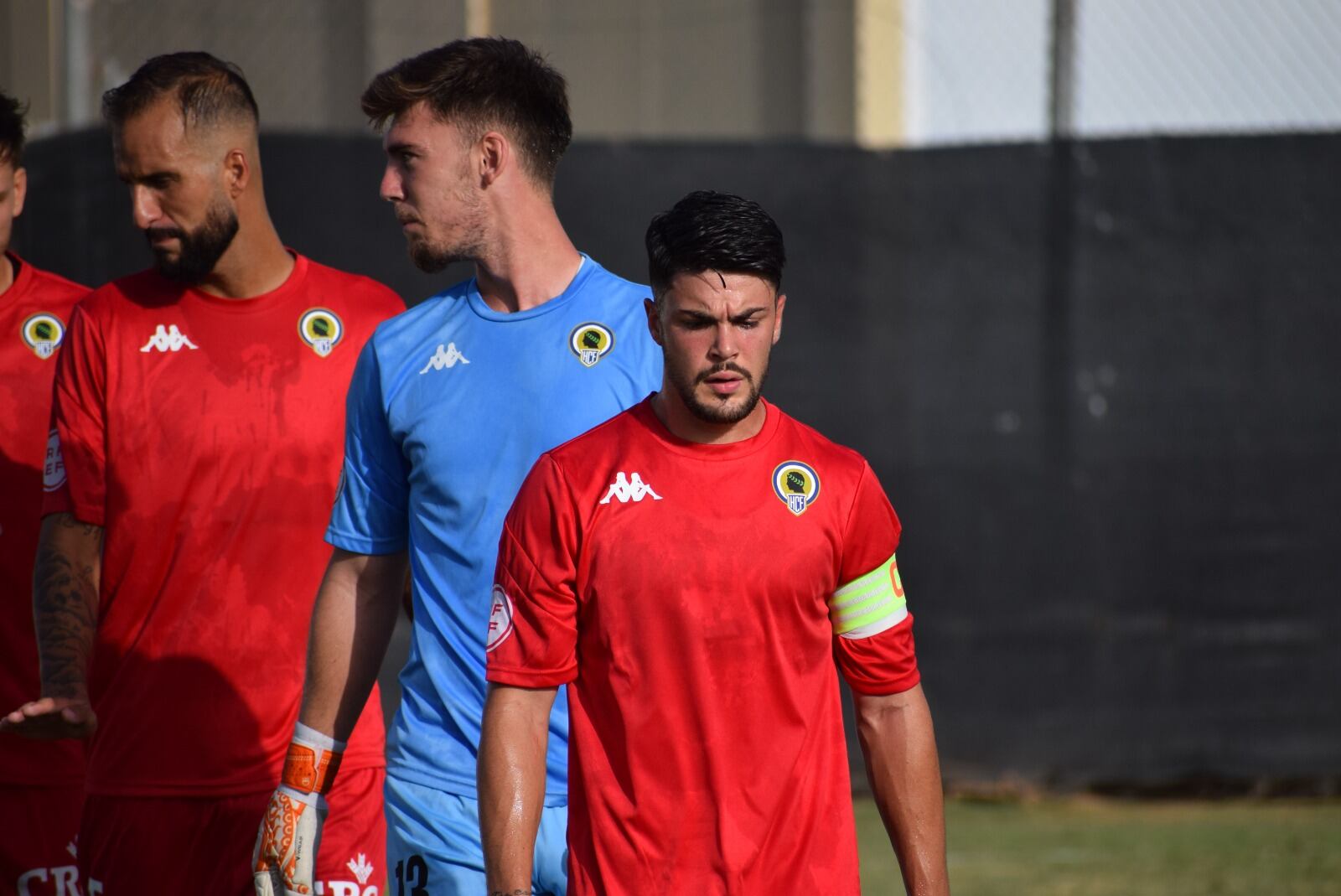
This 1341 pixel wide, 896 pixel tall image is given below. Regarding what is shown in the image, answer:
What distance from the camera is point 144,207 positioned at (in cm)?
421

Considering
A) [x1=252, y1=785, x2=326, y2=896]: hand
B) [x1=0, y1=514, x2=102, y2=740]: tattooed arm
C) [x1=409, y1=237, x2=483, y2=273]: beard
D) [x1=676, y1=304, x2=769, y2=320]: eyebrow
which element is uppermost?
[x1=409, y1=237, x2=483, y2=273]: beard

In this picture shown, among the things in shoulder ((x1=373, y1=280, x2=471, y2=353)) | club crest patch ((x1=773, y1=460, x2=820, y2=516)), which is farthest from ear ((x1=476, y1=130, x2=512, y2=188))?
club crest patch ((x1=773, y1=460, x2=820, y2=516))

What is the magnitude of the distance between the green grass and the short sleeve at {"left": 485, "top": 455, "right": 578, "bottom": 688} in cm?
400

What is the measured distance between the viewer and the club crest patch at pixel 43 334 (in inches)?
190

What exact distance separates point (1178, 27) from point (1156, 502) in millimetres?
2567

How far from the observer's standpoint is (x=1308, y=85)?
8.56m

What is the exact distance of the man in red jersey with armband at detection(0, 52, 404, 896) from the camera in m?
4.12

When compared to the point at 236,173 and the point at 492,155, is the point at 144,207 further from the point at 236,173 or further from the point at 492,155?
the point at 492,155

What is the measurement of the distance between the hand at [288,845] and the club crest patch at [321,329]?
1220 millimetres

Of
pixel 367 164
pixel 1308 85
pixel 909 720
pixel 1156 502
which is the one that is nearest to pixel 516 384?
pixel 909 720

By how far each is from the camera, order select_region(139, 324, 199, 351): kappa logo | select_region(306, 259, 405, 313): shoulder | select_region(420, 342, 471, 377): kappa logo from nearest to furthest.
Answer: select_region(420, 342, 471, 377): kappa logo
select_region(139, 324, 199, 351): kappa logo
select_region(306, 259, 405, 313): shoulder

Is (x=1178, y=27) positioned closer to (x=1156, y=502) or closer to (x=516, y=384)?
(x=1156, y=502)

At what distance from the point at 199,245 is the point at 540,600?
5.75 feet

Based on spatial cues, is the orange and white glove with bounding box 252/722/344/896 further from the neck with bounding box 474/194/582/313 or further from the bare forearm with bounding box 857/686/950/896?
the bare forearm with bounding box 857/686/950/896
